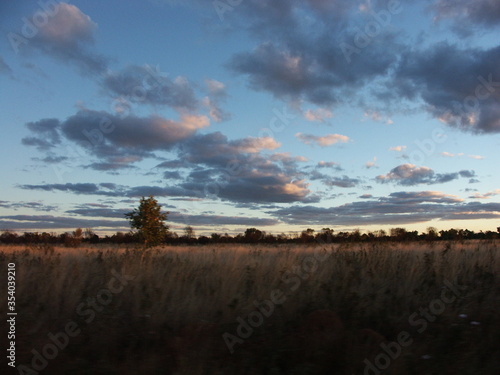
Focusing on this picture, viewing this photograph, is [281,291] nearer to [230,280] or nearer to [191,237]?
[230,280]

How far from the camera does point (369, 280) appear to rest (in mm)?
7699

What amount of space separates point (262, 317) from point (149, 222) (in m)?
24.4

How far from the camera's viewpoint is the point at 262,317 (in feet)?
19.9

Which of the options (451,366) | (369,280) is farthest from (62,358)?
(369,280)

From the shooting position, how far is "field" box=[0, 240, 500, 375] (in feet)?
14.8

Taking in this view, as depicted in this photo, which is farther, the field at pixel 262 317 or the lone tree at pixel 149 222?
the lone tree at pixel 149 222

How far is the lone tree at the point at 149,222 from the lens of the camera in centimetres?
2906

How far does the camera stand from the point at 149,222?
95.7 ft

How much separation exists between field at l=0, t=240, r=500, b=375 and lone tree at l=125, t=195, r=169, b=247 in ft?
65.0

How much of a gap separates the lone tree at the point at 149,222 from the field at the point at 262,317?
65.0ft

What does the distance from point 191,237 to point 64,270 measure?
49187 mm

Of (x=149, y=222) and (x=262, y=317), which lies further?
(x=149, y=222)

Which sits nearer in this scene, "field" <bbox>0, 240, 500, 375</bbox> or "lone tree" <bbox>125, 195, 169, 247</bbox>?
"field" <bbox>0, 240, 500, 375</bbox>

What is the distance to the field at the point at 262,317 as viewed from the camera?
4504 mm
